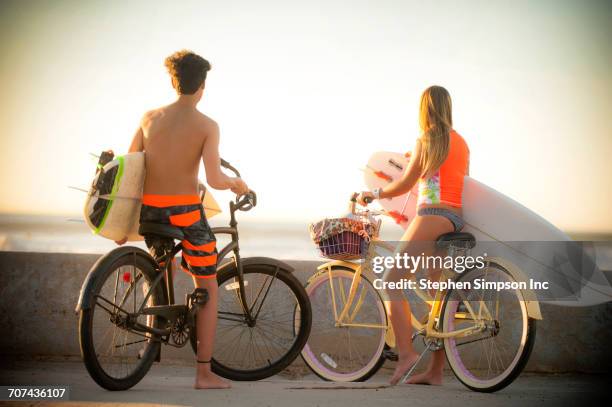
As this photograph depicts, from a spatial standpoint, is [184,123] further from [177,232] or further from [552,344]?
[552,344]

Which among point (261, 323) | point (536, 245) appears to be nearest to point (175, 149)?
point (261, 323)

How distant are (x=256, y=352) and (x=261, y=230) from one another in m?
29.0

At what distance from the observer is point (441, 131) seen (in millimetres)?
5074

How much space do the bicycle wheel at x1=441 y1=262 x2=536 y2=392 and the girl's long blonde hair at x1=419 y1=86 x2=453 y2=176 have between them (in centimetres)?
72

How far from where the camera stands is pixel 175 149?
470cm

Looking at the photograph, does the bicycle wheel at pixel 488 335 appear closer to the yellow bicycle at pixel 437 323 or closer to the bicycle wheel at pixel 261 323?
the yellow bicycle at pixel 437 323

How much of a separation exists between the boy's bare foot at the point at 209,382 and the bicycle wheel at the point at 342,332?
880 millimetres

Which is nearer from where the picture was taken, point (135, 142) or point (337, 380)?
point (135, 142)

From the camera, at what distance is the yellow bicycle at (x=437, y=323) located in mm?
4895

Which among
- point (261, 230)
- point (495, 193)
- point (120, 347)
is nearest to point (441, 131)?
point (495, 193)

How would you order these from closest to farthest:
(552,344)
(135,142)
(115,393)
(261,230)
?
(115,393) < (135,142) < (552,344) < (261,230)

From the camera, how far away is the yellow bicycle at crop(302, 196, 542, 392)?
4.89 metres

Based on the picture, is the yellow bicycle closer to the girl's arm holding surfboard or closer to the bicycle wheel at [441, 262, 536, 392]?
the bicycle wheel at [441, 262, 536, 392]

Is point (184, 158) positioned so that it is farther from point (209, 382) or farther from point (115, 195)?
point (209, 382)
